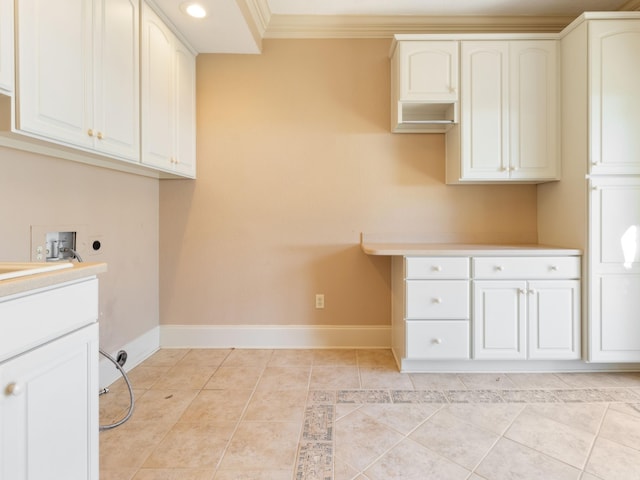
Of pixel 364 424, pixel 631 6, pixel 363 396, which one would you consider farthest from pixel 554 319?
pixel 631 6

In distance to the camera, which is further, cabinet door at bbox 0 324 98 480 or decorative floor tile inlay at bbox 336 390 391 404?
decorative floor tile inlay at bbox 336 390 391 404

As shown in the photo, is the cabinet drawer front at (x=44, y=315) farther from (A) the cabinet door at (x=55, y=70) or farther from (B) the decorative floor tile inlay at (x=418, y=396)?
(B) the decorative floor tile inlay at (x=418, y=396)

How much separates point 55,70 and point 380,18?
2.22 m

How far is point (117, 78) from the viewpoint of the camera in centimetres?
168

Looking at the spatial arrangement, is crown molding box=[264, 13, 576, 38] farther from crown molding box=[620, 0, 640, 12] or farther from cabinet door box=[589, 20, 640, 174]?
cabinet door box=[589, 20, 640, 174]

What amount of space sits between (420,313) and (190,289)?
1785 millimetres

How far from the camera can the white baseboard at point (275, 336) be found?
2686 mm

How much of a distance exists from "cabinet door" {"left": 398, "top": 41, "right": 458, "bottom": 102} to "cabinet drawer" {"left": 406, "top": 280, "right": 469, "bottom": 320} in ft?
4.19

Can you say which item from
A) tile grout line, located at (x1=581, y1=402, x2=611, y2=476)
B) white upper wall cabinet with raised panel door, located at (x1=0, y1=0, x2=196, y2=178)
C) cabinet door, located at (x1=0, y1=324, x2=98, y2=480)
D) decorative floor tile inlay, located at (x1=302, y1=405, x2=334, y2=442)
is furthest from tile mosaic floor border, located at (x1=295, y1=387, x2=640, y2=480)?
white upper wall cabinet with raised panel door, located at (x1=0, y1=0, x2=196, y2=178)

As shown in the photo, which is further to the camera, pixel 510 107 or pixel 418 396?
pixel 510 107

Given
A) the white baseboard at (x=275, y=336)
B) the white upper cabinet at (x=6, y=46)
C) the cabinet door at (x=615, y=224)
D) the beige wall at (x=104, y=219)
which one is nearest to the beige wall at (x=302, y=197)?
the white baseboard at (x=275, y=336)

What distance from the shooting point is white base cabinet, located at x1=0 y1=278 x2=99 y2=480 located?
80 cm

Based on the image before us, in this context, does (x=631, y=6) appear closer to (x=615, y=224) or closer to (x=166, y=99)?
(x=615, y=224)

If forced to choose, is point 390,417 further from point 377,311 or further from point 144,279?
point 144,279
